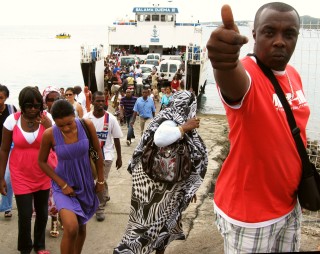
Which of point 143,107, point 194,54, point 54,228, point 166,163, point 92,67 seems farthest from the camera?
point 92,67

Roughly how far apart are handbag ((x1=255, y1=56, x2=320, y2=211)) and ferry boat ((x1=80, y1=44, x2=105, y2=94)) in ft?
67.9

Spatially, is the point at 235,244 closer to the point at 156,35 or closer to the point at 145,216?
the point at 145,216

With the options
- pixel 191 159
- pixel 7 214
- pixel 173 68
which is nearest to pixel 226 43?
pixel 191 159

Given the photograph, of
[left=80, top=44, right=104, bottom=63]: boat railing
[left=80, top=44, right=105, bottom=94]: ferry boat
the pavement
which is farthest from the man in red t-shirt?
[left=80, top=44, right=104, bottom=63]: boat railing

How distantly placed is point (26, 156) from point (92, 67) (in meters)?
18.9

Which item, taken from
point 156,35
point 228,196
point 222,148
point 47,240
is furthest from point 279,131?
point 156,35

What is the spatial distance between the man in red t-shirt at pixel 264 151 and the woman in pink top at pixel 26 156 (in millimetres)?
2426

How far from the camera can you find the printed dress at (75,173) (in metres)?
3.78

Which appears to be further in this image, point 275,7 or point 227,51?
point 275,7

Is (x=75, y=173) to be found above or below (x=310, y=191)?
below

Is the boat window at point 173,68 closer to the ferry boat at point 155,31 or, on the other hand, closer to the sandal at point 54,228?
the ferry boat at point 155,31

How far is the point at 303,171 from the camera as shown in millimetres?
2139

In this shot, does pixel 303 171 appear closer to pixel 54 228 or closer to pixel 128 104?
pixel 54 228

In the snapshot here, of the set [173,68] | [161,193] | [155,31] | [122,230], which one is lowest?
[122,230]
